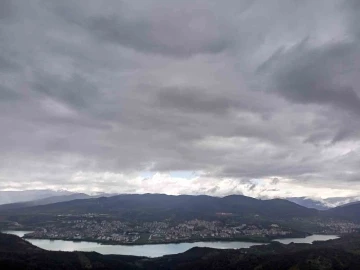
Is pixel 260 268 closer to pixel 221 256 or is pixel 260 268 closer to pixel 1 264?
pixel 221 256

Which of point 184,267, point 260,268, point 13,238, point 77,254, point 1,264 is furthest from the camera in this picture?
point 13,238

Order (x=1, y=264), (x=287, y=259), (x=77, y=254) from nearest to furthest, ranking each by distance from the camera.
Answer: (x=1, y=264), (x=287, y=259), (x=77, y=254)

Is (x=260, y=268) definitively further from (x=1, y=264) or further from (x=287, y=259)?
(x=1, y=264)

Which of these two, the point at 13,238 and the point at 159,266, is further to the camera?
the point at 13,238

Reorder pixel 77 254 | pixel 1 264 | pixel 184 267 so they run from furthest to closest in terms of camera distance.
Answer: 1. pixel 77 254
2. pixel 184 267
3. pixel 1 264

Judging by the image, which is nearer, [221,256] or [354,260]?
[354,260]

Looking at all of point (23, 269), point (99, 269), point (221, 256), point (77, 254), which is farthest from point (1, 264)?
point (221, 256)

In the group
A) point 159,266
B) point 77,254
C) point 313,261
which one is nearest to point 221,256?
point 159,266

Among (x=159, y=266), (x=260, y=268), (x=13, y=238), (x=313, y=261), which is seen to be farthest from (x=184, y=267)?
(x=13, y=238)

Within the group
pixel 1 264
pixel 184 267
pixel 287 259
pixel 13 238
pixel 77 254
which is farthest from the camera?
pixel 13 238
